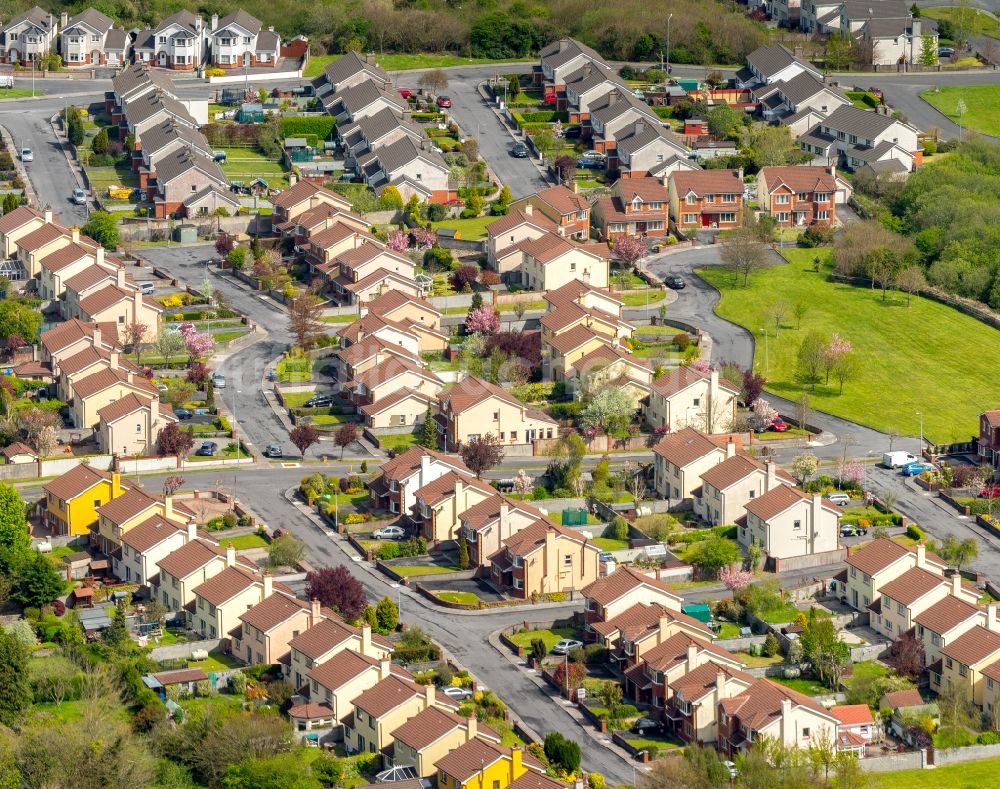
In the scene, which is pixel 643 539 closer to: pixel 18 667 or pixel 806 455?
pixel 806 455

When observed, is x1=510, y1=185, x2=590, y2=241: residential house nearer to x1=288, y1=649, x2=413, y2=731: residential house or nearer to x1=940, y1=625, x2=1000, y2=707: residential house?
x1=940, y1=625, x2=1000, y2=707: residential house

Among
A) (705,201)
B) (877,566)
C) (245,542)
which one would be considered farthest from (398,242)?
(877,566)

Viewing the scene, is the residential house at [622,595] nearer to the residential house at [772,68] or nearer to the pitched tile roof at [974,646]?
the pitched tile roof at [974,646]

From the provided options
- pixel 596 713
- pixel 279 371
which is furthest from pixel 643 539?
pixel 279 371

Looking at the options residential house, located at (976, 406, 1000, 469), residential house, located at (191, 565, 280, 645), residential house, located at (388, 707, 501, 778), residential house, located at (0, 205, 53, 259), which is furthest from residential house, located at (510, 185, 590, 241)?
residential house, located at (388, 707, 501, 778)

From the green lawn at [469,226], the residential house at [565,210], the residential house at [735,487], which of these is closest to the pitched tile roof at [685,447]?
the residential house at [735,487]

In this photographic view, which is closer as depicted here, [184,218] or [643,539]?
[643,539]
